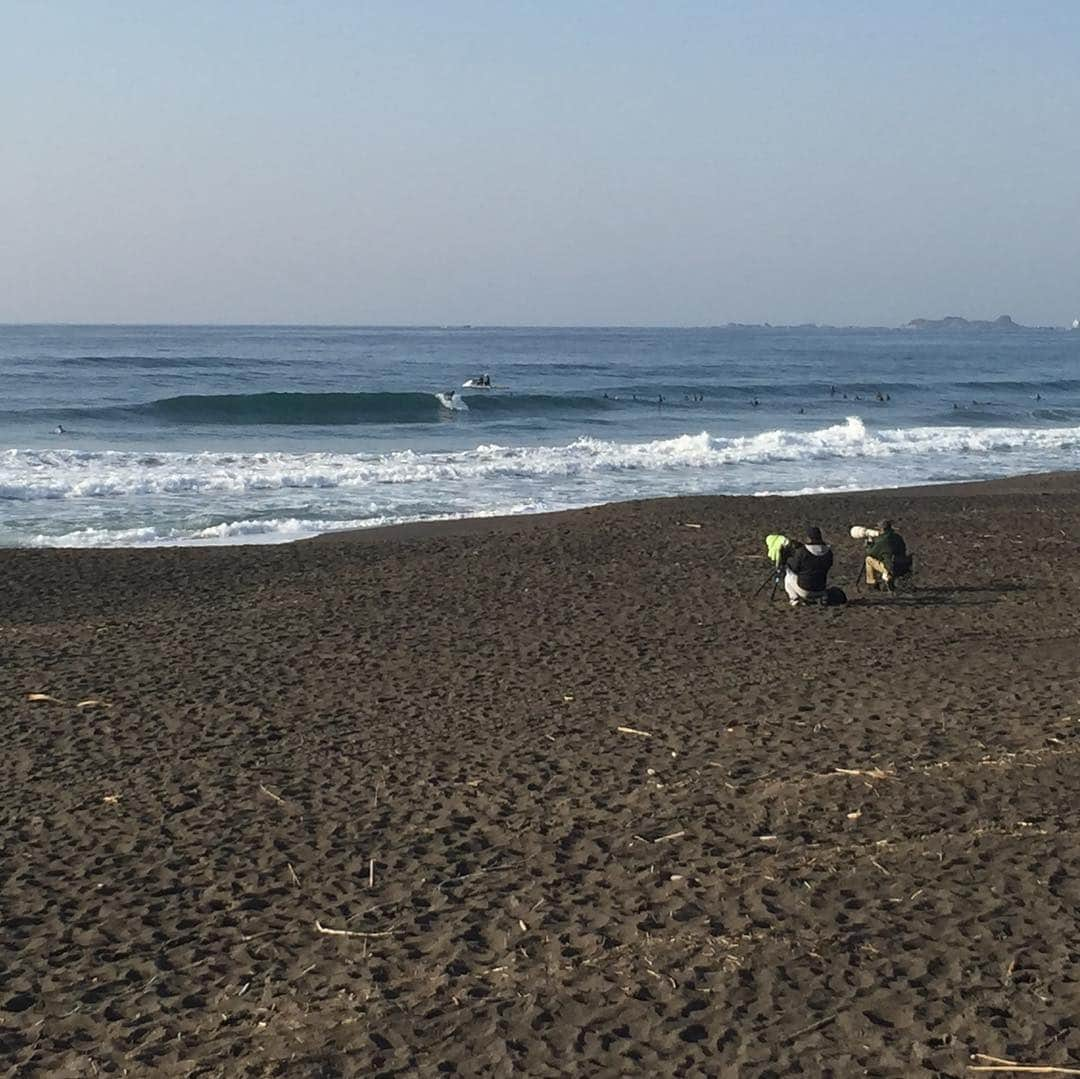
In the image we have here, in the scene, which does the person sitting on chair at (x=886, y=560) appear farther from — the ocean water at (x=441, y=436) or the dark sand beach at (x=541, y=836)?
the ocean water at (x=441, y=436)

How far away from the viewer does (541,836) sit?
23.9 feet

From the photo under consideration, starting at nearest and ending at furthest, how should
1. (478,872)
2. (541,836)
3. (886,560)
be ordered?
(478,872)
(541,836)
(886,560)

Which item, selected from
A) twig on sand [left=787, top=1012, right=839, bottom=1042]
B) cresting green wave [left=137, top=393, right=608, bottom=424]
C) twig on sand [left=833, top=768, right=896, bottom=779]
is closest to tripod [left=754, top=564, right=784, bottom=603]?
twig on sand [left=833, top=768, right=896, bottom=779]

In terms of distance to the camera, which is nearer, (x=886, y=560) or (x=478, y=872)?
(x=478, y=872)

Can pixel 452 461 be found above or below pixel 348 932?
above

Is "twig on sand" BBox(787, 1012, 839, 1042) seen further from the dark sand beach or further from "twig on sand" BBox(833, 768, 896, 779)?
"twig on sand" BBox(833, 768, 896, 779)

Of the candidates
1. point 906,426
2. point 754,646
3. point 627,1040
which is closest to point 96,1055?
point 627,1040

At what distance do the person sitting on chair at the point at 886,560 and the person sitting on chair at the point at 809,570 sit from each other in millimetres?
821

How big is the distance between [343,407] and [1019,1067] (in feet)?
145

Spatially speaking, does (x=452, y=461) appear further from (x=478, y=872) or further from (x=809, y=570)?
(x=478, y=872)

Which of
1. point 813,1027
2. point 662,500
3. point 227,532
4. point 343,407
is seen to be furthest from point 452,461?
point 813,1027

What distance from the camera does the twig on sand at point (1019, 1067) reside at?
189 inches

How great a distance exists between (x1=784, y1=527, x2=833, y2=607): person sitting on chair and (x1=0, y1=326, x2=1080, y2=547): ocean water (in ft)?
29.6

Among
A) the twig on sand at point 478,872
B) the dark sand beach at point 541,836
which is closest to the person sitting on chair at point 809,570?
the dark sand beach at point 541,836
